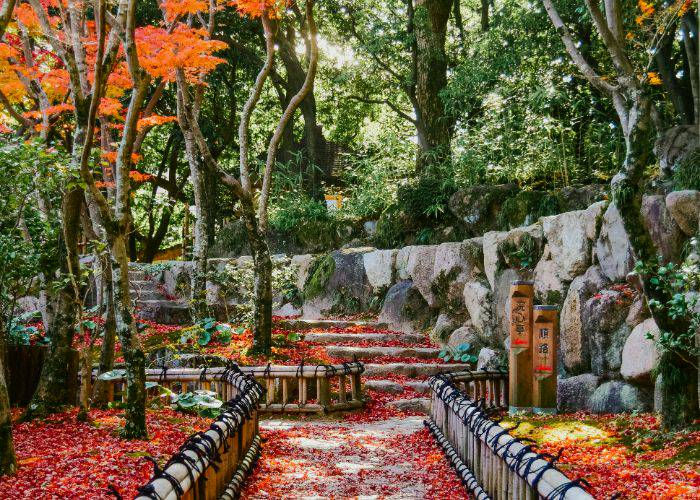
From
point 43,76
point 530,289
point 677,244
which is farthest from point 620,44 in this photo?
point 43,76

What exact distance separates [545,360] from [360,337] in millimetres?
5256

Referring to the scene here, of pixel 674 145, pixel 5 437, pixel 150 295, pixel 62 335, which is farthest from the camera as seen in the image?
pixel 150 295

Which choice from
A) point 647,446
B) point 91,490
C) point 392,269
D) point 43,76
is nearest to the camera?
point 91,490

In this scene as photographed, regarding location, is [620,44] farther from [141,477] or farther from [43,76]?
[43,76]

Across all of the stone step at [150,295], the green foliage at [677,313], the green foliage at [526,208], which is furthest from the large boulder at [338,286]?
the green foliage at [677,313]

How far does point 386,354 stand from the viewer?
12.0m

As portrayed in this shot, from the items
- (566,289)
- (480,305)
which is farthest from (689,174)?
(480,305)

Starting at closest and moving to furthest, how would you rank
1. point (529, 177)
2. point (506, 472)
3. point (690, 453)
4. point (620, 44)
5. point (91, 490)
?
point (506, 472) → point (91, 490) → point (690, 453) → point (620, 44) → point (529, 177)

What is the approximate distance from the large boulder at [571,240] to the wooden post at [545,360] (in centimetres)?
149

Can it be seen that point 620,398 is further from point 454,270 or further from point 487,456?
point 454,270

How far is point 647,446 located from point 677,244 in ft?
8.22

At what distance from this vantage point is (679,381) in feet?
20.2

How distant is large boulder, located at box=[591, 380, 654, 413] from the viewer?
754 centimetres

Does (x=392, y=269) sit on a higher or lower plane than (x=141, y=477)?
higher
